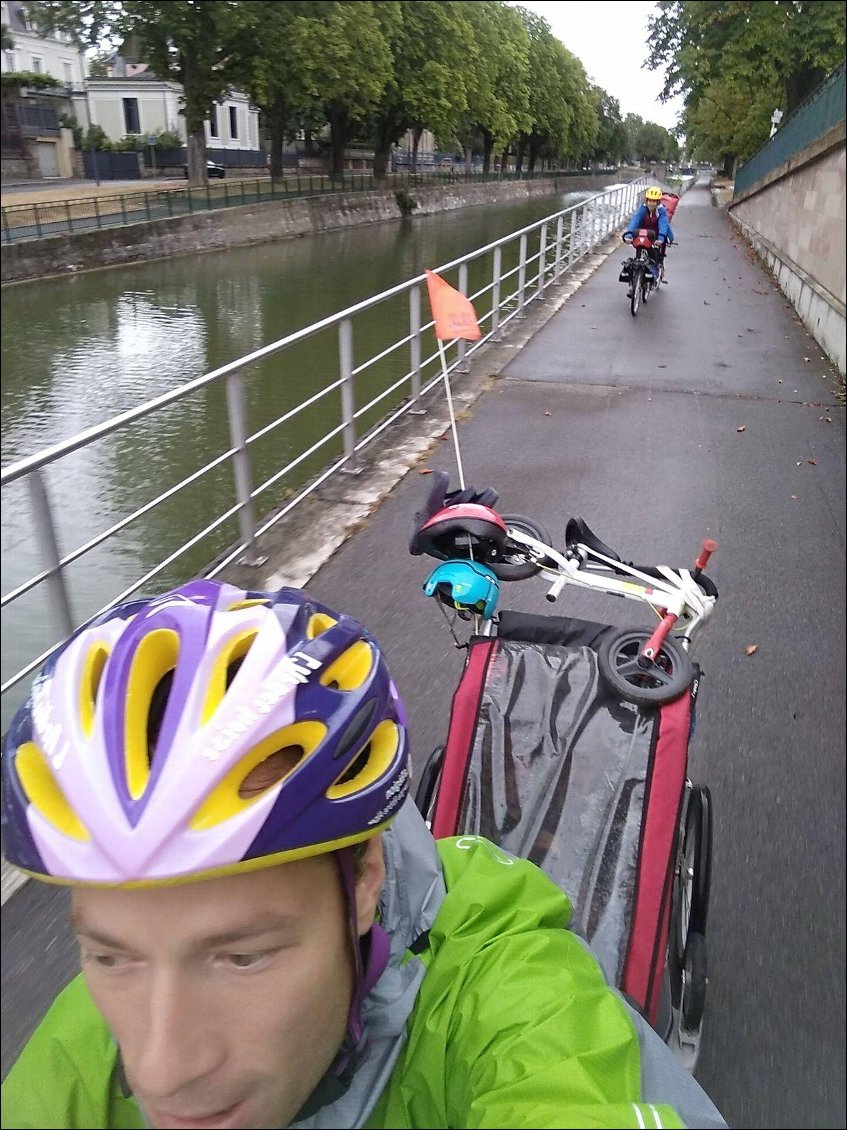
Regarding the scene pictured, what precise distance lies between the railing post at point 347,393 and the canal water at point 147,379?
1.48 m

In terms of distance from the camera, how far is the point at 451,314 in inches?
133

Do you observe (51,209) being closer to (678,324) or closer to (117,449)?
(117,449)

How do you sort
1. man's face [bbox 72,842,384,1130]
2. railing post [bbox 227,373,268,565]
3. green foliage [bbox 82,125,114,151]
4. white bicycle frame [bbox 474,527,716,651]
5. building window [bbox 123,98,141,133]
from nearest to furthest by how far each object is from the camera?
man's face [bbox 72,842,384,1130] → white bicycle frame [bbox 474,527,716,651] → railing post [bbox 227,373,268,565] → green foliage [bbox 82,125,114,151] → building window [bbox 123,98,141,133]

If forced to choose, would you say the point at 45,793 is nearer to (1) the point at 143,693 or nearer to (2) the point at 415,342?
(1) the point at 143,693

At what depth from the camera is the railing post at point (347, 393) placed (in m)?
5.50

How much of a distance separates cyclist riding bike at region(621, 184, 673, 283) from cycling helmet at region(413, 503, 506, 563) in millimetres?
10801

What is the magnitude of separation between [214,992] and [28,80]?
5651 centimetres

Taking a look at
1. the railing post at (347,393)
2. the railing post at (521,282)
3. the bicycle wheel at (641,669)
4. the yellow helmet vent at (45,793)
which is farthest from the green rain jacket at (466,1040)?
the railing post at (521,282)

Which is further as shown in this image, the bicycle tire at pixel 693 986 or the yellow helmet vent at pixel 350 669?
the bicycle tire at pixel 693 986

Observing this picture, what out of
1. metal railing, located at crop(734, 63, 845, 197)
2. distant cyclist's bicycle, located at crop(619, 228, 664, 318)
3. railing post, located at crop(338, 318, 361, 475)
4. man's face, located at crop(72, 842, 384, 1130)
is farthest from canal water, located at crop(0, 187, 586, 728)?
metal railing, located at crop(734, 63, 845, 197)

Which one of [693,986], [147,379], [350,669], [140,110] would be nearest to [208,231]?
[147,379]

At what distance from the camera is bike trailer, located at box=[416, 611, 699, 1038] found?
1906mm

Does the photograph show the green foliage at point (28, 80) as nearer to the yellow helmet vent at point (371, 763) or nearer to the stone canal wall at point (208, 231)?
the stone canal wall at point (208, 231)

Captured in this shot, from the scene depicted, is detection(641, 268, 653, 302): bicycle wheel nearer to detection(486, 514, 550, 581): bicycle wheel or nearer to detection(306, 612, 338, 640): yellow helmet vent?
detection(486, 514, 550, 581): bicycle wheel
